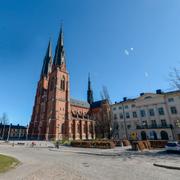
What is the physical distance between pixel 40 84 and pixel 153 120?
5290 centimetres

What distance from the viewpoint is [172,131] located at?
39.7 meters

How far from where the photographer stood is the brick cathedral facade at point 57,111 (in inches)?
2034

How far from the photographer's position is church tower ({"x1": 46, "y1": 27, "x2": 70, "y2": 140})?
50.3 meters

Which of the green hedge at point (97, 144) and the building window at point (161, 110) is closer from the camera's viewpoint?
the green hedge at point (97, 144)

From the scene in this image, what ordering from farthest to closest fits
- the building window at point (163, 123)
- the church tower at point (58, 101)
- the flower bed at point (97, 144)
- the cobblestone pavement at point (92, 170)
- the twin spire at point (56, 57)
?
the twin spire at point (56, 57)
the church tower at point (58, 101)
the building window at point (163, 123)
the flower bed at point (97, 144)
the cobblestone pavement at point (92, 170)

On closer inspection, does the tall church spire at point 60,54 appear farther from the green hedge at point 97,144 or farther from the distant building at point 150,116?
the green hedge at point 97,144

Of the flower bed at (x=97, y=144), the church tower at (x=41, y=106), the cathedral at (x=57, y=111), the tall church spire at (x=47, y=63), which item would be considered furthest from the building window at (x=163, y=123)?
the tall church spire at (x=47, y=63)

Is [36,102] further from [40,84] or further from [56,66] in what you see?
[56,66]

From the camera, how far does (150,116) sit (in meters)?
45.2

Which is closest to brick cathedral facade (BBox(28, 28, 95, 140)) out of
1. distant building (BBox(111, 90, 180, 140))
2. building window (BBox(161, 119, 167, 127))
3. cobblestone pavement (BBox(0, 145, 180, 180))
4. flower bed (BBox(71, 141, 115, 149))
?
distant building (BBox(111, 90, 180, 140))

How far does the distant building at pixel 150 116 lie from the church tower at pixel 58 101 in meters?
20.6

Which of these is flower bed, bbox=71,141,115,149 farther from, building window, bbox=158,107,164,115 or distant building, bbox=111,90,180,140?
building window, bbox=158,107,164,115

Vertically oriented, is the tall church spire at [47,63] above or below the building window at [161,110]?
above

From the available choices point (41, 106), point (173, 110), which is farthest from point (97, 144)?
point (41, 106)
